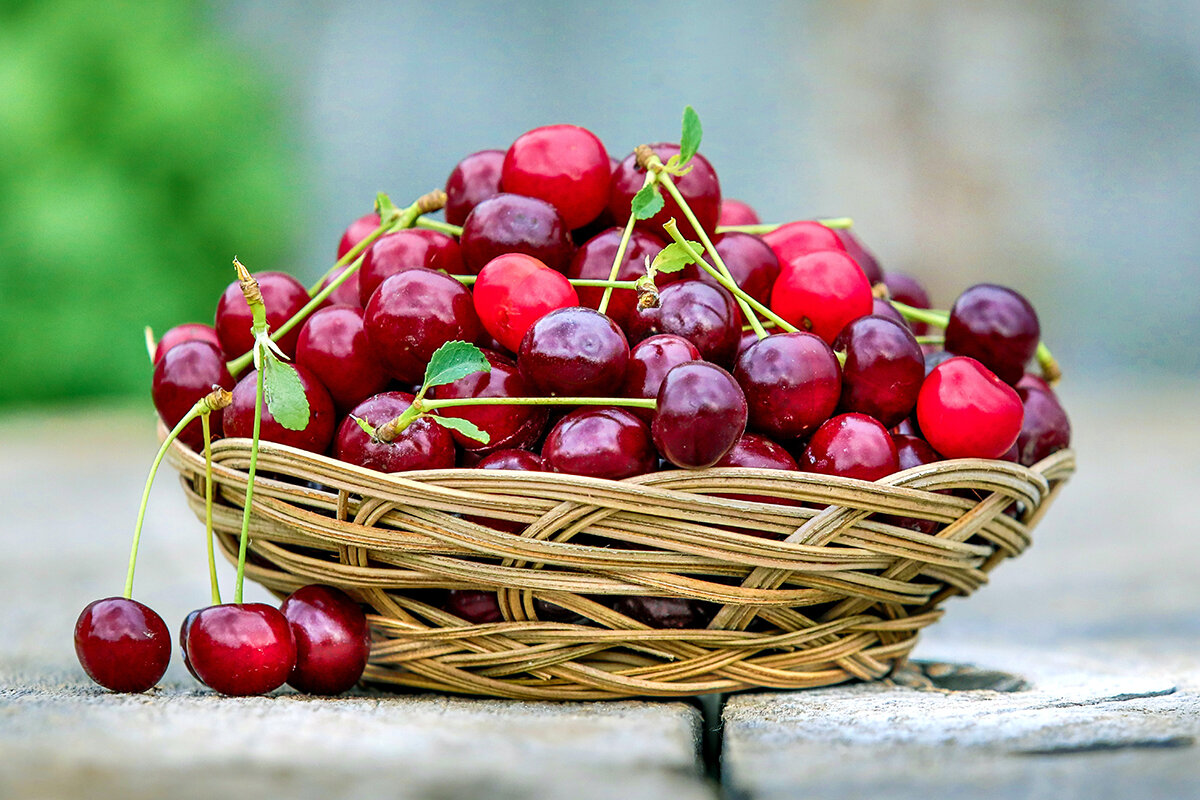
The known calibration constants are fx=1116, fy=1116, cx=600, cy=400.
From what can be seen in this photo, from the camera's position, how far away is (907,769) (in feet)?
1.94

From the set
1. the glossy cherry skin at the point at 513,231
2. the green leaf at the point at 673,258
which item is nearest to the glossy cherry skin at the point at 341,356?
the glossy cherry skin at the point at 513,231

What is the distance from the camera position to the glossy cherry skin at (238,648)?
753 millimetres

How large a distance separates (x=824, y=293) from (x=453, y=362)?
317 mm

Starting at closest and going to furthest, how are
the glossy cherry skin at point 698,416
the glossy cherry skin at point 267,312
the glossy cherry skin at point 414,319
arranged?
the glossy cherry skin at point 698,416 → the glossy cherry skin at point 414,319 → the glossy cherry skin at point 267,312

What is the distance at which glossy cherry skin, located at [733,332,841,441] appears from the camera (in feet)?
2.55

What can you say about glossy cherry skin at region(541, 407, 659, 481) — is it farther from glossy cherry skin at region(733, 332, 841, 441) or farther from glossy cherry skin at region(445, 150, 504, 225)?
glossy cherry skin at region(445, 150, 504, 225)

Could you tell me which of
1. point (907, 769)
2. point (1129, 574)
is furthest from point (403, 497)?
point (1129, 574)

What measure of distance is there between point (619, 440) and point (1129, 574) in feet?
3.71

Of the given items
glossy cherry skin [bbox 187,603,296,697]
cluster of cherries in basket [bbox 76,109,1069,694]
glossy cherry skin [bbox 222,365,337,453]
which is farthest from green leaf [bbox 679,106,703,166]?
glossy cherry skin [bbox 187,603,296,697]

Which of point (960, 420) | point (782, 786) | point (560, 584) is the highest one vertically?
point (960, 420)

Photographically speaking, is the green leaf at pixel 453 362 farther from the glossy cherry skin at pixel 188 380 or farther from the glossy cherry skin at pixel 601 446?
the glossy cherry skin at pixel 188 380

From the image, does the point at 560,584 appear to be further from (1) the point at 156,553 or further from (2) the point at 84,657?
(1) the point at 156,553

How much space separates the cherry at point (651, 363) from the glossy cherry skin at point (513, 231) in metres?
0.13

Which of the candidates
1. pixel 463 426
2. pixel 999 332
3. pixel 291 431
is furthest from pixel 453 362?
pixel 999 332
